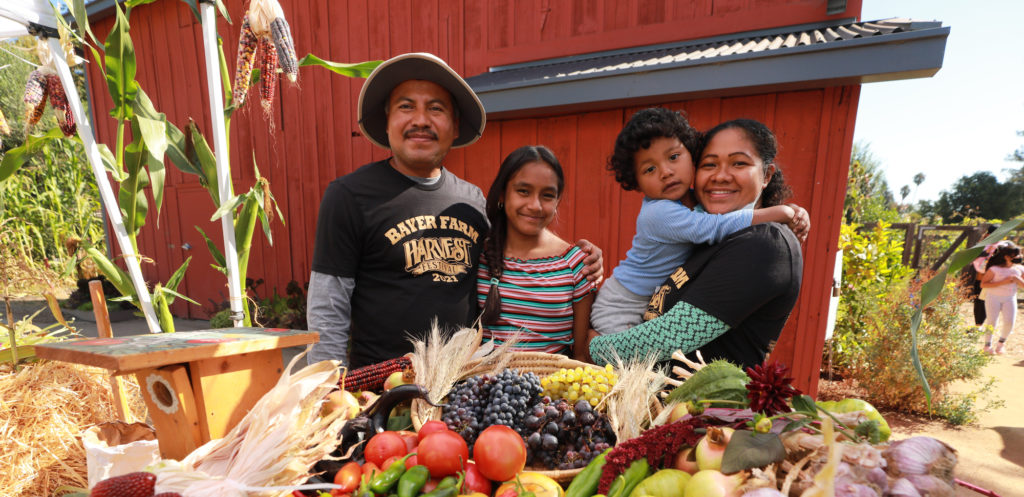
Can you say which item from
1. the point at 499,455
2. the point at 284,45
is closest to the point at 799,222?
the point at 499,455

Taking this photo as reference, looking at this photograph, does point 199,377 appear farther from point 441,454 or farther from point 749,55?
point 749,55

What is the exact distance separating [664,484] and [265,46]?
2.45m

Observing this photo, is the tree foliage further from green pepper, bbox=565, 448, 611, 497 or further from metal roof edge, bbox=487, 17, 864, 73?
green pepper, bbox=565, 448, 611, 497

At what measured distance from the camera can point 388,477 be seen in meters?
0.99

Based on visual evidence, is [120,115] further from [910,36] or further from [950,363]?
[950,363]

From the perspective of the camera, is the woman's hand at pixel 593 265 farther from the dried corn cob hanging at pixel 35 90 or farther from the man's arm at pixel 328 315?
the dried corn cob hanging at pixel 35 90

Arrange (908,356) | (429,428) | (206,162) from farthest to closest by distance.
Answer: (908,356), (206,162), (429,428)

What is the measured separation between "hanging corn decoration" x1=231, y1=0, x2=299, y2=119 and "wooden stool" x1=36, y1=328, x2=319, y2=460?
1375 mm

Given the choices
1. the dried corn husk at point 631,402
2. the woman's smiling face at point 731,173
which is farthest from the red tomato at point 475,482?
the woman's smiling face at point 731,173

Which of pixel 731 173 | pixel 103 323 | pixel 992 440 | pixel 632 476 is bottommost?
pixel 992 440

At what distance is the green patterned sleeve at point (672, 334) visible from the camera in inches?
54.3

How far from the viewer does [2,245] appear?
182 cm

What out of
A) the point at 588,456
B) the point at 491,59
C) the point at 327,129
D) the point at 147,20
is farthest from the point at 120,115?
the point at 147,20

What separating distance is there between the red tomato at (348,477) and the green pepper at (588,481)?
0.52 metres
